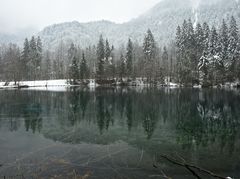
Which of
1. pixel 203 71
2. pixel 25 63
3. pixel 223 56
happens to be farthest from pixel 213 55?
pixel 25 63

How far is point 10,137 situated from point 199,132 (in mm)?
17477

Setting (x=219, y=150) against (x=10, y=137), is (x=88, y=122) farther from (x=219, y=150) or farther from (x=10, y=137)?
(x=219, y=150)

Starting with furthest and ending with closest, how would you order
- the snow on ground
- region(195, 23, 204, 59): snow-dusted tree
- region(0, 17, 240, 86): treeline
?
region(195, 23, 204, 59): snow-dusted tree → the snow on ground → region(0, 17, 240, 86): treeline

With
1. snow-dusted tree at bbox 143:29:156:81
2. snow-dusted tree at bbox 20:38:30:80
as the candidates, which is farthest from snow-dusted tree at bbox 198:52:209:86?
snow-dusted tree at bbox 20:38:30:80

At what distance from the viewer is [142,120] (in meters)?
30.8

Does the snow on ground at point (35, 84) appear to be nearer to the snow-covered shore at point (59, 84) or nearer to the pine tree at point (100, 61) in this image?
the snow-covered shore at point (59, 84)

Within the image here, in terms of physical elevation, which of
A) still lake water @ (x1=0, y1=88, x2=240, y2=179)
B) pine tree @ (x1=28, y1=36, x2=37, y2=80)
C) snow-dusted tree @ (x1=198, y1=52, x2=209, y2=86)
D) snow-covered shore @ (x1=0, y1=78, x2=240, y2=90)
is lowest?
still lake water @ (x1=0, y1=88, x2=240, y2=179)

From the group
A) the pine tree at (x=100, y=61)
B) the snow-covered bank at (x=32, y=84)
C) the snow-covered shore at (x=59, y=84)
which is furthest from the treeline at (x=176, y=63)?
the snow-covered bank at (x=32, y=84)

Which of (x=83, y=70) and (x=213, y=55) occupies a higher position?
(x=213, y=55)

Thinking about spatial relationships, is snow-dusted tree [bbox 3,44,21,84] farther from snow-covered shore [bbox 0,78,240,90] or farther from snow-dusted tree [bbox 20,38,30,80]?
snow-covered shore [bbox 0,78,240,90]

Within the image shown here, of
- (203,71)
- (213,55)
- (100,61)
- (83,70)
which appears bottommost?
(203,71)

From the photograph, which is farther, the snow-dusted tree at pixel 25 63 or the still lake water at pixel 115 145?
the snow-dusted tree at pixel 25 63

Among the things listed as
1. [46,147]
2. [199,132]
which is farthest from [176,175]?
[199,132]

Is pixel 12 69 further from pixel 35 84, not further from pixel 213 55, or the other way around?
pixel 213 55
